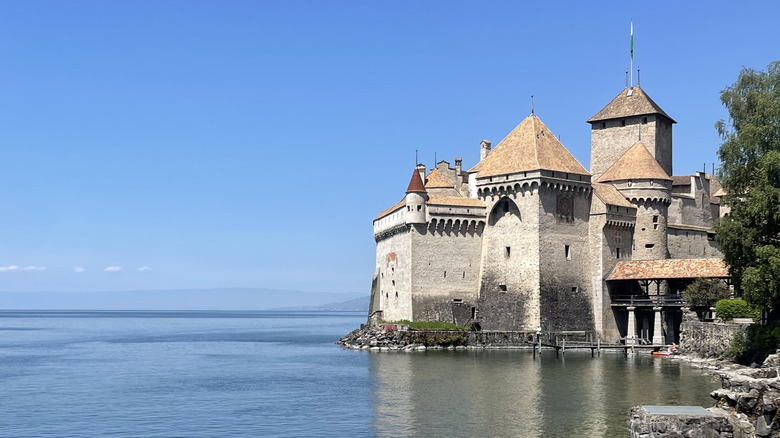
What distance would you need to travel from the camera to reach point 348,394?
3931 centimetres

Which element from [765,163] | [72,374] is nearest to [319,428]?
[765,163]

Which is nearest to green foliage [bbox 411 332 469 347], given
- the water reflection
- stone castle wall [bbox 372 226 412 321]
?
stone castle wall [bbox 372 226 412 321]

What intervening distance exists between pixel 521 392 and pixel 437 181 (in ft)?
105

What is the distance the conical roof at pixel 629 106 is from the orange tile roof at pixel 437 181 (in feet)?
42.4

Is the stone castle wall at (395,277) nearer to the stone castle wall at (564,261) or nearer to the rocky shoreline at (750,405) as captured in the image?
the stone castle wall at (564,261)

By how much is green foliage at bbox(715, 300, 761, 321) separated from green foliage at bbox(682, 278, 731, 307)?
149 inches

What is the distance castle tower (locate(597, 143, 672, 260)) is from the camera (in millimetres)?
63781

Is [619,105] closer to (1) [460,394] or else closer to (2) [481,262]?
(2) [481,262]

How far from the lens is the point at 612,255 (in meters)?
61.8

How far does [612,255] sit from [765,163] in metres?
25.7

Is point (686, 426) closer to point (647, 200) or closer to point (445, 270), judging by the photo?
point (445, 270)

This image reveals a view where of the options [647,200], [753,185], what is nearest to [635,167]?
[647,200]

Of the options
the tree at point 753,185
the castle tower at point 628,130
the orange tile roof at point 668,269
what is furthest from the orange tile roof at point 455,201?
the tree at point 753,185

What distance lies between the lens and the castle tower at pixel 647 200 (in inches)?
2511
